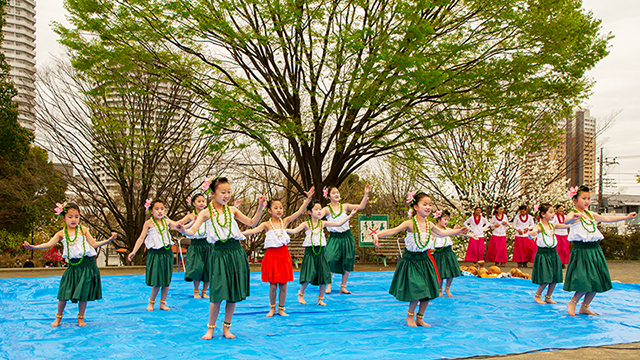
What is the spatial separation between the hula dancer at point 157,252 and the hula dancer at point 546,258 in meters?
6.23

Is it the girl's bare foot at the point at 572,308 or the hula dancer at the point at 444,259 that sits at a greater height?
the hula dancer at the point at 444,259

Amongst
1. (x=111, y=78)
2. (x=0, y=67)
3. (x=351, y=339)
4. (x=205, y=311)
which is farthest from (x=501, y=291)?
(x=0, y=67)

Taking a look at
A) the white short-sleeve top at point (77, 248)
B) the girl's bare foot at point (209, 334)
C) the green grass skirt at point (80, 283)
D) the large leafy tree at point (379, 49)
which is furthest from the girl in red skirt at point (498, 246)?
the white short-sleeve top at point (77, 248)

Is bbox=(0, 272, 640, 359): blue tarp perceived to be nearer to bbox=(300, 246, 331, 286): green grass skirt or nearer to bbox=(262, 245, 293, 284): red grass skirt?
bbox=(300, 246, 331, 286): green grass skirt

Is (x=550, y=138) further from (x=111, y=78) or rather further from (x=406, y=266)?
(x=111, y=78)

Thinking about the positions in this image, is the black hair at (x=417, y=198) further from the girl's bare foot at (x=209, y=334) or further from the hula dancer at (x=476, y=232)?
the hula dancer at (x=476, y=232)

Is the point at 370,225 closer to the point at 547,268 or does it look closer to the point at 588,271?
the point at 547,268

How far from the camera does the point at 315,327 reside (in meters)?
5.86

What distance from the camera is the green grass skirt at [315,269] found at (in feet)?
24.6

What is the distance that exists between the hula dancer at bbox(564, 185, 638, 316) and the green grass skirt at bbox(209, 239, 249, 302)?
4782 mm

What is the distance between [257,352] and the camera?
15.1 feet

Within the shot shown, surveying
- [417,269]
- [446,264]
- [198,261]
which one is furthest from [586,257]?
[198,261]

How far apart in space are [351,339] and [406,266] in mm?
1329

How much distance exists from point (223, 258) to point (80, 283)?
7.49ft
